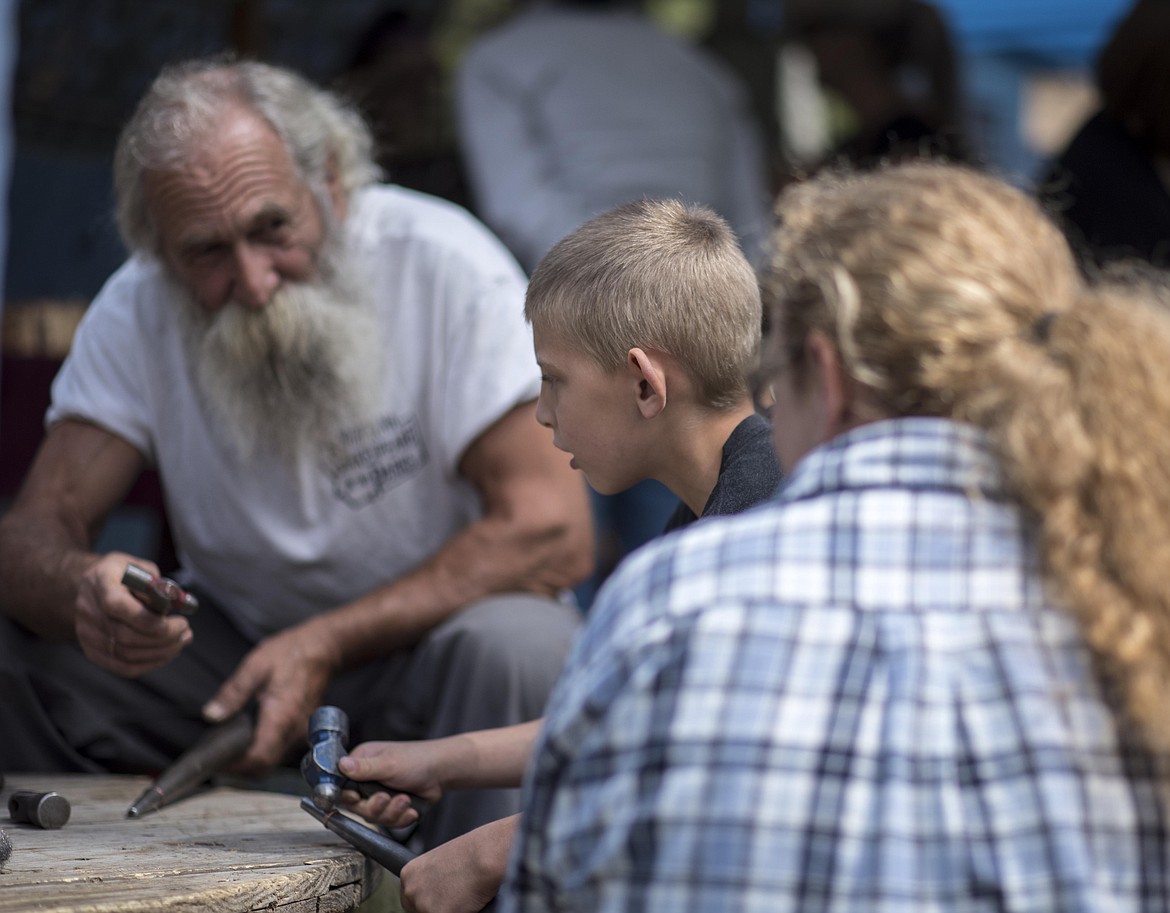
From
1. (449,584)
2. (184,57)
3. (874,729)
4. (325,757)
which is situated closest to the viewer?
(874,729)

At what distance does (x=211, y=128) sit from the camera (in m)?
2.79

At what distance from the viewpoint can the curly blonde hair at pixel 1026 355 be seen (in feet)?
3.79

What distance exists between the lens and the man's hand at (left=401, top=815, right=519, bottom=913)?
66.8 inches

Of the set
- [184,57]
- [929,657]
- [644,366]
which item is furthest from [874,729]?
[184,57]

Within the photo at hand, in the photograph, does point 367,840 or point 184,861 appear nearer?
point 184,861

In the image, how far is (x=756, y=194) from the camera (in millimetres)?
5109

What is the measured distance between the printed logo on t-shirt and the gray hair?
44 centimetres

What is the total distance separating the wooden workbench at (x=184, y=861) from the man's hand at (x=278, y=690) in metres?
0.19

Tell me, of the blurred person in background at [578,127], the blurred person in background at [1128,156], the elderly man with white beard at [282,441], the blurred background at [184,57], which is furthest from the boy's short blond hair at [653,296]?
the blurred person in background at [578,127]

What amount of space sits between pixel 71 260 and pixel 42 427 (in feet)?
2.73

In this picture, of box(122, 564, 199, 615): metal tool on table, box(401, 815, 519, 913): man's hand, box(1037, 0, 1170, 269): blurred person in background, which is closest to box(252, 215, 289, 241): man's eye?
box(122, 564, 199, 615): metal tool on table

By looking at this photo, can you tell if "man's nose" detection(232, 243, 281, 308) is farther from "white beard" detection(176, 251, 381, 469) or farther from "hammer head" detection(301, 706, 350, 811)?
"hammer head" detection(301, 706, 350, 811)

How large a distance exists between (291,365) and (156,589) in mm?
692

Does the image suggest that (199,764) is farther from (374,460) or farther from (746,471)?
(746,471)
